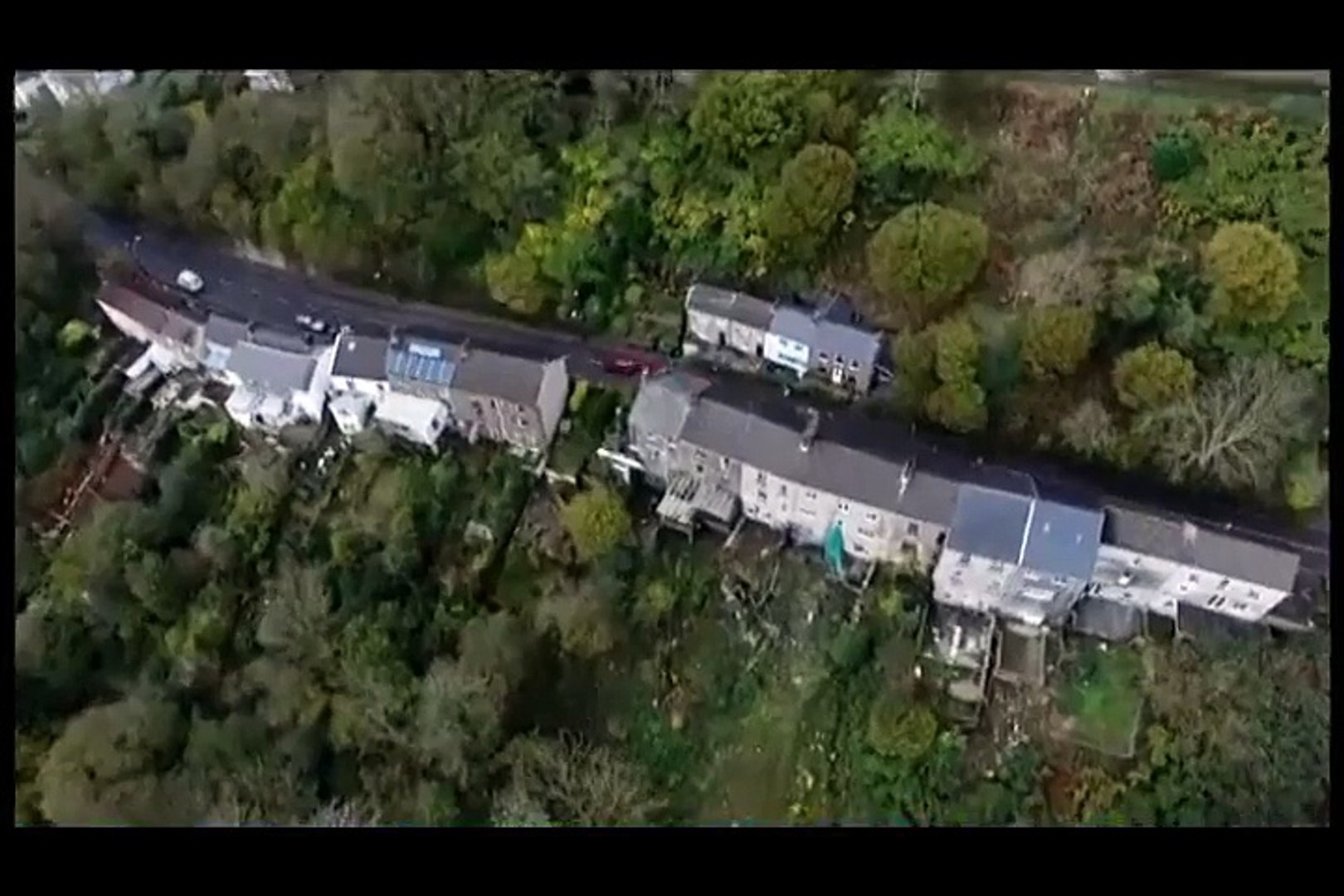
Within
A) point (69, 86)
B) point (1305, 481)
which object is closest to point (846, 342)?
point (1305, 481)

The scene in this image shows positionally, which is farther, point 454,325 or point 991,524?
point 454,325

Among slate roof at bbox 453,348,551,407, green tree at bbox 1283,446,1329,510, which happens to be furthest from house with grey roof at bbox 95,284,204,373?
green tree at bbox 1283,446,1329,510

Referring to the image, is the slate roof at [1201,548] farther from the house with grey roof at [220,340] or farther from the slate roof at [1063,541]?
the house with grey roof at [220,340]

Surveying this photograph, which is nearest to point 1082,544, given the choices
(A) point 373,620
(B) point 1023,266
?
(B) point 1023,266

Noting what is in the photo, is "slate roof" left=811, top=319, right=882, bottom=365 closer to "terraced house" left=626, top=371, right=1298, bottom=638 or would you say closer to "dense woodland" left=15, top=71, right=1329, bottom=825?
"dense woodland" left=15, top=71, right=1329, bottom=825

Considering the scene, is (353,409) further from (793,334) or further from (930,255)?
(930,255)

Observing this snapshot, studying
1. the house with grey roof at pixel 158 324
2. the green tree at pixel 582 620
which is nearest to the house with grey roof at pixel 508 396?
the green tree at pixel 582 620

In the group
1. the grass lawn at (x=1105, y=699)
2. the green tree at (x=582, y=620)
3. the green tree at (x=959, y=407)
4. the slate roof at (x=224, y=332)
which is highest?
the slate roof at (x=224, y=332)
